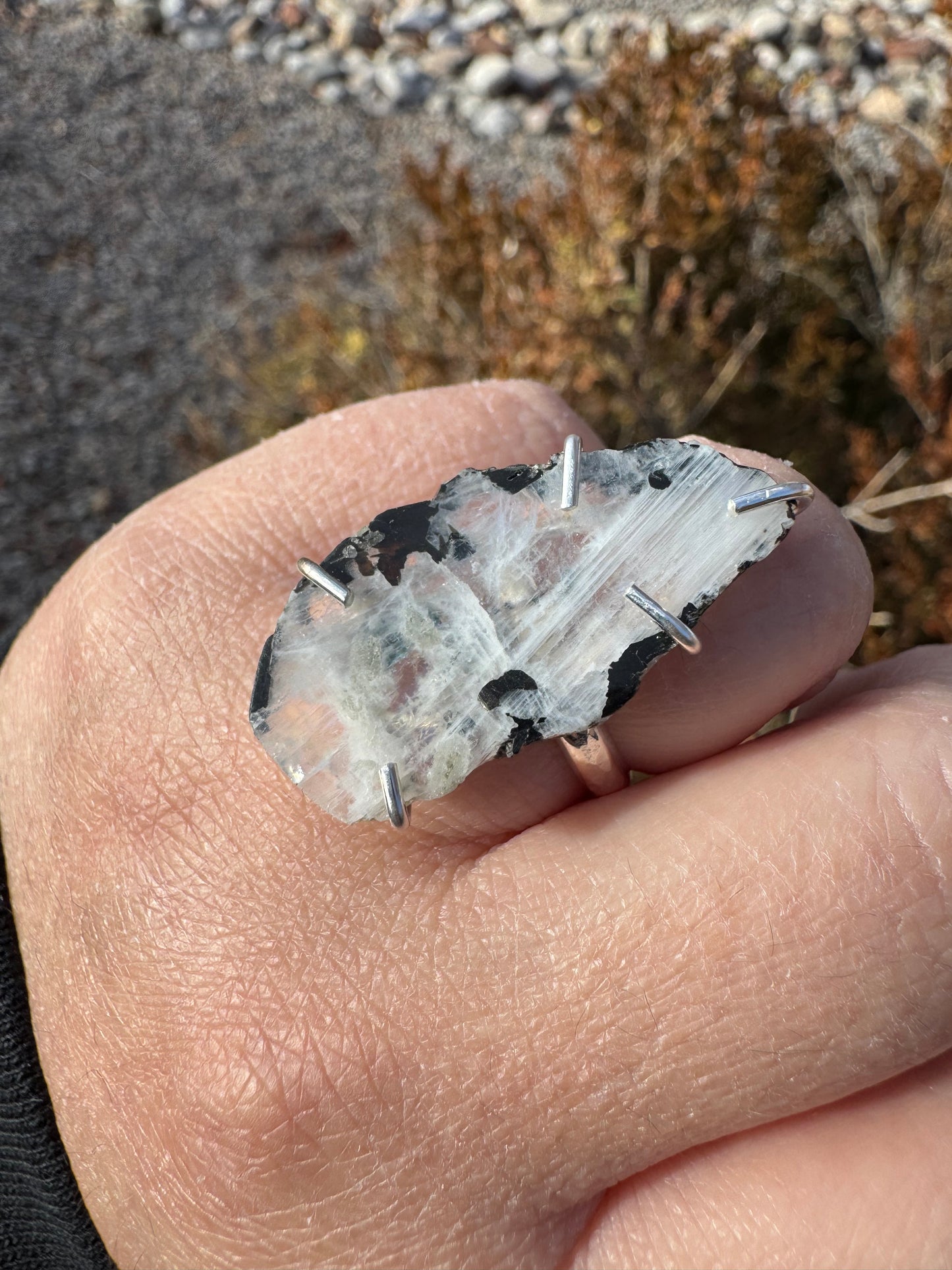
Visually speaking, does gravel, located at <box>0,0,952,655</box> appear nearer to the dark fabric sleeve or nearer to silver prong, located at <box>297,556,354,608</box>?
the dark fabric sleeve

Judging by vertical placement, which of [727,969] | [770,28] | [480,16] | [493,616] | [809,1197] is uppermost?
[480,16]

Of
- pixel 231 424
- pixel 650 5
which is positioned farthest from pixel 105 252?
pixel 650 5

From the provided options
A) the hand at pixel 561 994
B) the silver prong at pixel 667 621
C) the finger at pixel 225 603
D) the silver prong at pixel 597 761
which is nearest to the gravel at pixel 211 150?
the finger at pixel 225 603

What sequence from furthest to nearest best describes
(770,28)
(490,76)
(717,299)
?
(490,76), (770,28), (717,299)

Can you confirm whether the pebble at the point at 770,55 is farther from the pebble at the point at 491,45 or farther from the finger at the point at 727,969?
the finger at the point at 727,969

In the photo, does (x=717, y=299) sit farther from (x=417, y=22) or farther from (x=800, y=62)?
(x=417, y=22)

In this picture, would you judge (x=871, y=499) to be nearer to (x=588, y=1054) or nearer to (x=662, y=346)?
(x=662, y=346)

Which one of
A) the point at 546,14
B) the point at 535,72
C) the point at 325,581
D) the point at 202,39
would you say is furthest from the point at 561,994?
the point at 202,39
